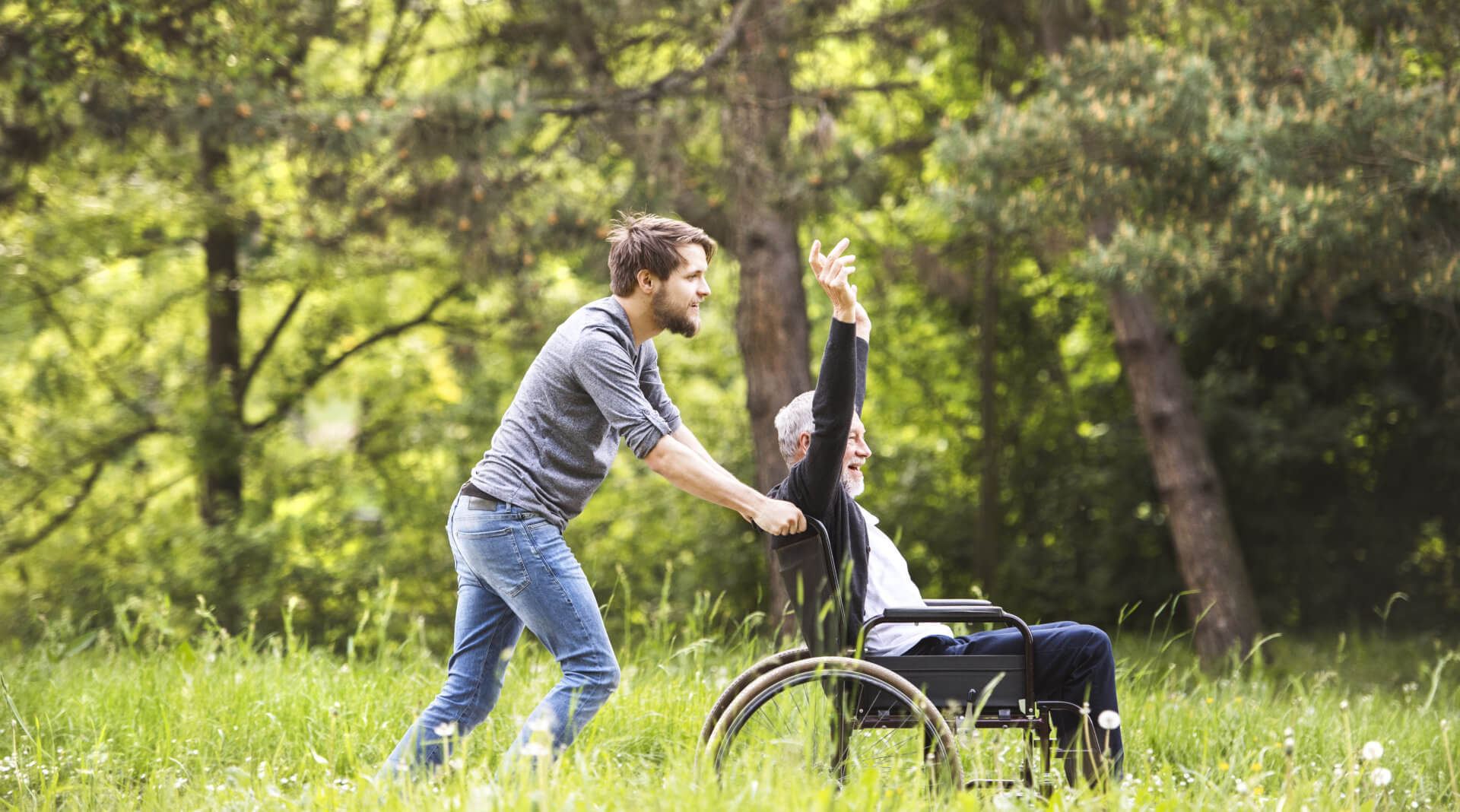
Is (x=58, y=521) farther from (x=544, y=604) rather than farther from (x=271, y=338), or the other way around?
(x=544, y=604)

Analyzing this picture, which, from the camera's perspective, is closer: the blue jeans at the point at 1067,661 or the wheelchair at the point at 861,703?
the wheelchair at the point at 861,703

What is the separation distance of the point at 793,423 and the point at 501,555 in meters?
0.83

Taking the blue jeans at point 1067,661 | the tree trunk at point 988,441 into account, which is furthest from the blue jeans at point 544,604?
the tree trunk at point 988,441

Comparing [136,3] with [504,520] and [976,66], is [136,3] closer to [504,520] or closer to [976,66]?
[504,520]

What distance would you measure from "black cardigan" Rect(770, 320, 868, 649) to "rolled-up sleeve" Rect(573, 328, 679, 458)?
1.16 feet

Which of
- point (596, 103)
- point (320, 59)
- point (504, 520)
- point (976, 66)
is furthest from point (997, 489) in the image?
point (504, 520)

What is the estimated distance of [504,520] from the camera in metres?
2.77

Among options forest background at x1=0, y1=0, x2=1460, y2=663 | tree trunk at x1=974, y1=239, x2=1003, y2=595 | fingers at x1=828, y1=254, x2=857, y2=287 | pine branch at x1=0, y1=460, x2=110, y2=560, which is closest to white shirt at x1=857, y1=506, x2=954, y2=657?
fingers at x1=828, y1=254, x2=857, y2=287

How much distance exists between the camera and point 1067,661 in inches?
113

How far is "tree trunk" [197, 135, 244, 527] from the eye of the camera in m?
10.0

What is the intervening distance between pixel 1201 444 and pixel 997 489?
9.95 ft

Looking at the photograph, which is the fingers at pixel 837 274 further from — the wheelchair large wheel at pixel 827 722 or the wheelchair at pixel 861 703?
the wheelchair large wheel at pixel 827 722

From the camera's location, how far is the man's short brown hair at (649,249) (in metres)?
2.86

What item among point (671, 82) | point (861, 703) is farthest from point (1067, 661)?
point (671, 82)
